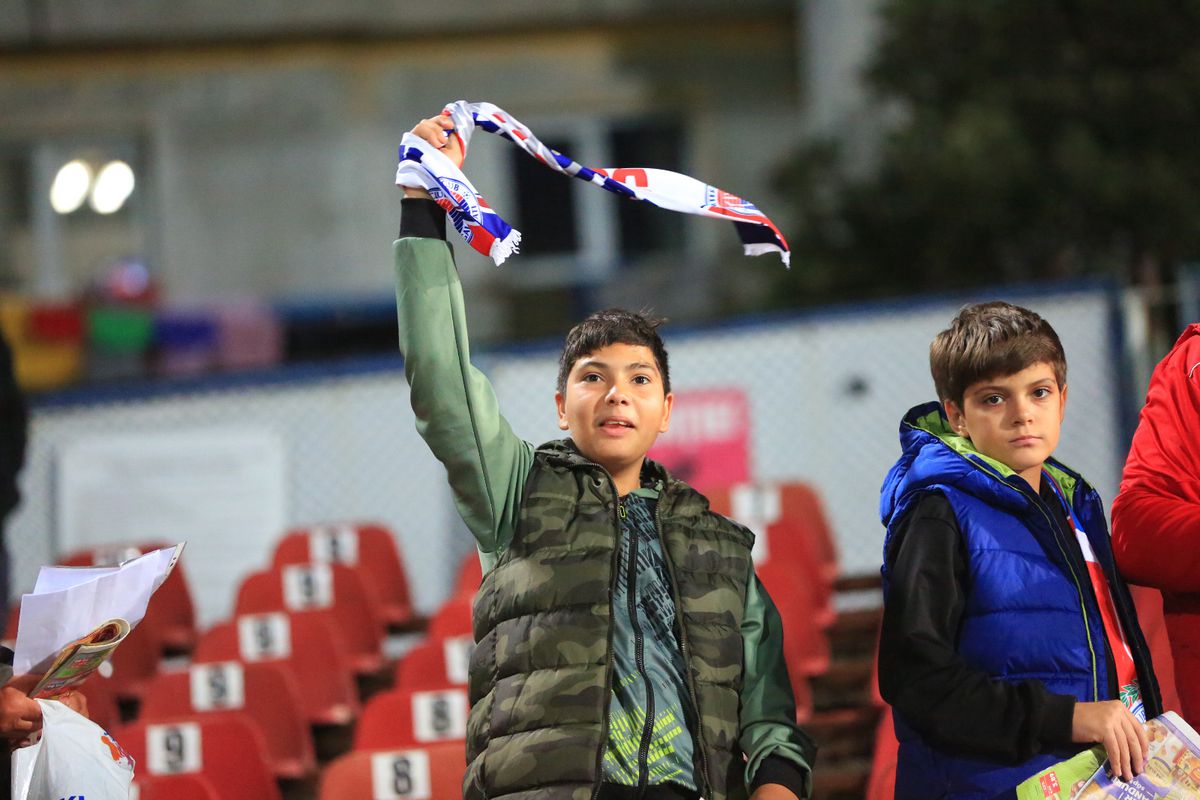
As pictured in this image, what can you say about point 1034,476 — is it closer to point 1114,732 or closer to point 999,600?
point 999,600

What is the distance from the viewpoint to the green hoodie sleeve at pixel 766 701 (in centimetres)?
230

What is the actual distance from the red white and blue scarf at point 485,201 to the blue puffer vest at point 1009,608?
0.48 metres

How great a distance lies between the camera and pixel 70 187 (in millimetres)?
12094

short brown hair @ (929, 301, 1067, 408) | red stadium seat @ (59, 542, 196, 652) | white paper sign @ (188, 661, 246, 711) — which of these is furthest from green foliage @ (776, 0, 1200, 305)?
short brown hair @ (929, 301, 1067, 408)

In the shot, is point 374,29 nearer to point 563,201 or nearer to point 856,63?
point 563,201

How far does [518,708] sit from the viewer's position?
2.20 m

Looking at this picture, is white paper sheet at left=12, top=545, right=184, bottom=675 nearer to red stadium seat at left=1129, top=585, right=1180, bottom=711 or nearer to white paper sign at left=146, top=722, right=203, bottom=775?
white paper sign at left=146, top=722, right=203, bottom=775

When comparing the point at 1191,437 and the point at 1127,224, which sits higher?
the point at 1127,224

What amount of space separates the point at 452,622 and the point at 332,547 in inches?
52.1

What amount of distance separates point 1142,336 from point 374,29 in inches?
290

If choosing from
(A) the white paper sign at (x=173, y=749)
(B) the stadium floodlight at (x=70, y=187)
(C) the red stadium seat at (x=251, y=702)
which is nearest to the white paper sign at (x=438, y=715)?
(A) the white paper sign at (x=173, y=749)

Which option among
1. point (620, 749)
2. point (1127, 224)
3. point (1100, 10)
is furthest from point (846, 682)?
point (1100, 10)

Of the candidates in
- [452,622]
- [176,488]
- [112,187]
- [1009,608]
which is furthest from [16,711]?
[112,187]

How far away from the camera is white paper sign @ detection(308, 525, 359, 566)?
5.99 m
